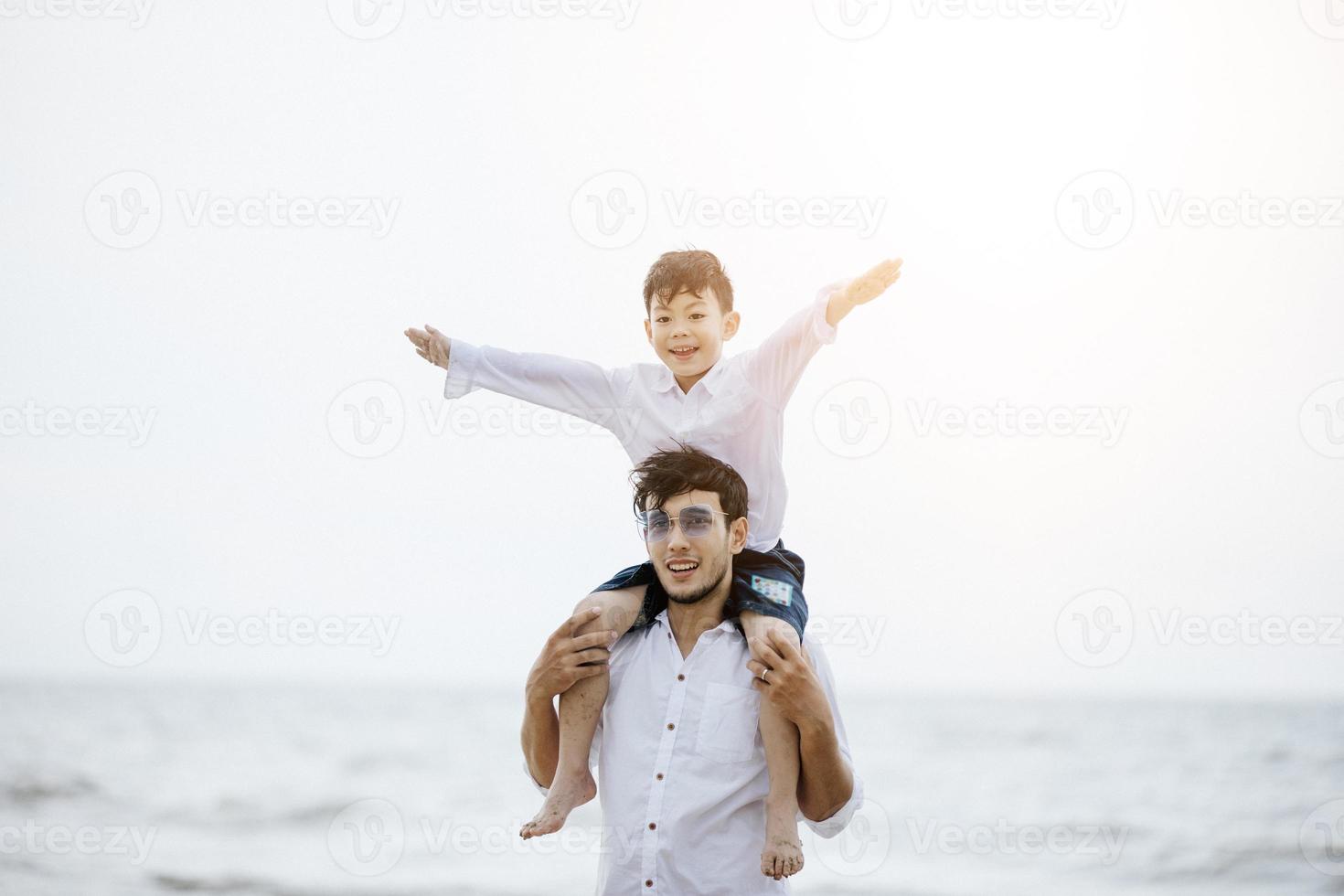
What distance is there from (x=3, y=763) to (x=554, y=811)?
16775 mm

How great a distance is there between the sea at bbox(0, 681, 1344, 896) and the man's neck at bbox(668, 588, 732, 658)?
5.96 metres

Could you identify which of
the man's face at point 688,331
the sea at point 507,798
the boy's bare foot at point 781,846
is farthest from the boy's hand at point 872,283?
the sea at point 507,798

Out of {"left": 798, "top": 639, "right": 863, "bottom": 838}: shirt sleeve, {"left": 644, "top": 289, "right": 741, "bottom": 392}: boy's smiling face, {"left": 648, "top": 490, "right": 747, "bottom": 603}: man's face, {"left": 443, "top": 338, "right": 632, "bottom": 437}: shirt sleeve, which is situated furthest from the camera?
{"left": 443, "top": 338, "right": 632, "bottom": 437}: shirt sleeve

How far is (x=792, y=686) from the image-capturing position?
4160 millimetres

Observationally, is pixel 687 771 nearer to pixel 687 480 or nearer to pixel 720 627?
pixel 720 627

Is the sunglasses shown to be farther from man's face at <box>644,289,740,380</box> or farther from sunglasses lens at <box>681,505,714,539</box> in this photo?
man's face at <box>644,289,740,380</box>

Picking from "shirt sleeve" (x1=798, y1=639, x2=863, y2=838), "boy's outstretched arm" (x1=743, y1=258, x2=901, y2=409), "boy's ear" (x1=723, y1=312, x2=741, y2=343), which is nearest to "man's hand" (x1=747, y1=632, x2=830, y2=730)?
"shirt sleeve" (x1=798, y1=639, x2=863, y2=838)

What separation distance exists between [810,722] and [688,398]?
4.08 ft

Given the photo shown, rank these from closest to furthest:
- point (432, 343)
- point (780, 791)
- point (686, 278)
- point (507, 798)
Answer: point (780, 791), point (686, 278), point (432, 343), point (507, 798)

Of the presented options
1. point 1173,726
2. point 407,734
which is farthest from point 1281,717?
point 407,734

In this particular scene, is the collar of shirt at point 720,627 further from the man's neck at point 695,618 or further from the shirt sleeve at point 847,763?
the shirt sleeve at point 847,763

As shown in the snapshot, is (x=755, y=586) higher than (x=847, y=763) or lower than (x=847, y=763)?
higher

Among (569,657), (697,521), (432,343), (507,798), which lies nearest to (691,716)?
(569,657)

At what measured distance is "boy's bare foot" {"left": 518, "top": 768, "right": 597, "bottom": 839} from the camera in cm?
431
